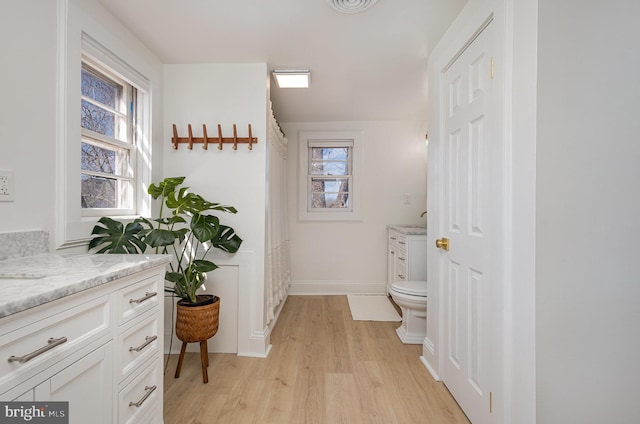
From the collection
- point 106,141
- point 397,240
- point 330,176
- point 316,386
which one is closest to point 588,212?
point 316,386

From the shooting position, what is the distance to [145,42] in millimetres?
2064

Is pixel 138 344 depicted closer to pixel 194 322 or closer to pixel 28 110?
pixel 194 322

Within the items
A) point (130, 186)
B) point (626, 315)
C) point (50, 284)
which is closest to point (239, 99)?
point (130, 186)

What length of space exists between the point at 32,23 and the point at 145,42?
85cm

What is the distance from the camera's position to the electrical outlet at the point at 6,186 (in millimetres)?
1178

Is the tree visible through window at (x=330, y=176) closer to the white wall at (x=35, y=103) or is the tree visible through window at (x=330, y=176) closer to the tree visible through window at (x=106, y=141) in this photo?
the tree visible through window at (x=106, y=141)

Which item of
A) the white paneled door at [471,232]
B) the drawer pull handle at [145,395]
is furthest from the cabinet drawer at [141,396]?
the white paneled door at [471,232]

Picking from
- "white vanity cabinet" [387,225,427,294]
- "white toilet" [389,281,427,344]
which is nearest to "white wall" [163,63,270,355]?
"white toilet" [389,281,427,344]

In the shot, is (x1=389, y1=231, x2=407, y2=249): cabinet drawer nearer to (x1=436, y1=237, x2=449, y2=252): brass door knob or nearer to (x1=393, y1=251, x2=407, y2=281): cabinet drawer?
(x1=393, y1=251, x2=407, y2=281): cabinet drawer

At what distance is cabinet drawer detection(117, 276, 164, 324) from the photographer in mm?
1075

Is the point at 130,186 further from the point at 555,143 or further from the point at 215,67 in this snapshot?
the point at 555,143

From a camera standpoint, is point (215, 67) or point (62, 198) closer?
point (62, 198)

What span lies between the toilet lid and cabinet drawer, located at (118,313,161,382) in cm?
180

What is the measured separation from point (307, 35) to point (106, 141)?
146cm
